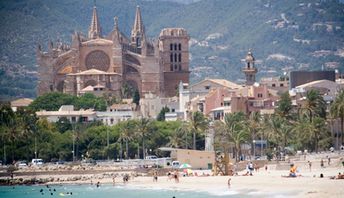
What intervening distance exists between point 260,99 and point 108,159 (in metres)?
22.5

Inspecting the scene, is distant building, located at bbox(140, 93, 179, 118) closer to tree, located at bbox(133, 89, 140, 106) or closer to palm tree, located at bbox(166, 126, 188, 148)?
tree, located at bbox(133, 89, 140, 106)

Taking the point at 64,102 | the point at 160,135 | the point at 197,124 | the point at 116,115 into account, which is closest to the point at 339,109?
the point at 197,124

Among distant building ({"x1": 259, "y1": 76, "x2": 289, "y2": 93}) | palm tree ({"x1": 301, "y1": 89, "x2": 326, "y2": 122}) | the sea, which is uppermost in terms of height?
distant building ({"x1": 259, "y1": 76, "x2": 289, "y2": 93})

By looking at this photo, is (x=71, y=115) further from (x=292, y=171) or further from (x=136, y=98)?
(x=292, y=171)

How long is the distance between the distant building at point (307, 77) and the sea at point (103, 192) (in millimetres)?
59948

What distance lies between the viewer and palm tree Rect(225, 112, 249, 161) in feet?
416

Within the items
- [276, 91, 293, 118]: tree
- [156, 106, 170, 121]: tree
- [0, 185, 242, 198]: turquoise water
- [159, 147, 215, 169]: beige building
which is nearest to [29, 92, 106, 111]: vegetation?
[156, 106, 170, 121]: tree

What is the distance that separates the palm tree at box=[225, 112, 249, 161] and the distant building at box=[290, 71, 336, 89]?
1494 inches

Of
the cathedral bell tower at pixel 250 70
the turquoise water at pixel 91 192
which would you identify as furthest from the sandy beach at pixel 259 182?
the cathedral bell tower at pixel 250 70

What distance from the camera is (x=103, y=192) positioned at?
106m

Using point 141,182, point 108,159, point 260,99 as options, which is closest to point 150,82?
point 260,99

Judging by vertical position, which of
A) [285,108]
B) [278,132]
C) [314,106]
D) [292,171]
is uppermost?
[285,108]

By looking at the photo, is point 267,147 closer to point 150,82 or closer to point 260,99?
point 260,99

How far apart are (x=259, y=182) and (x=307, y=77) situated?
7553cm
